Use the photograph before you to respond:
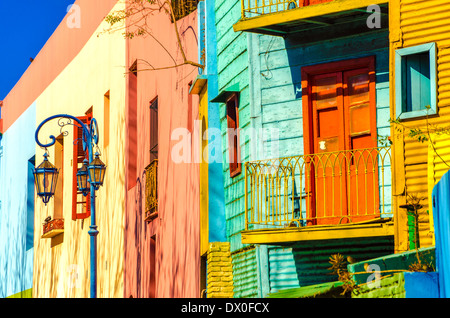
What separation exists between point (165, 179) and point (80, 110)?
7860mm

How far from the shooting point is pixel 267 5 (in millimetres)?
14570

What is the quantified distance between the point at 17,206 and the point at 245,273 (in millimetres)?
19477

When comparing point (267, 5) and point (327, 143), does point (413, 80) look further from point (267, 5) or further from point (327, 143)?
point (267, 5)

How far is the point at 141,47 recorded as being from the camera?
71.0 ft

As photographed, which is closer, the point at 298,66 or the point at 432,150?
the point at 432,150

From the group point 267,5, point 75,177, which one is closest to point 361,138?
point 267,5

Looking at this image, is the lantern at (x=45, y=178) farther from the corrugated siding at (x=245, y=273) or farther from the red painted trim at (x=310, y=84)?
the red painted trim at (x=310, y=84)

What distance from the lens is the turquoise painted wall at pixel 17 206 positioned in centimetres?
3212

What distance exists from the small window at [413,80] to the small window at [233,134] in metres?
3.58

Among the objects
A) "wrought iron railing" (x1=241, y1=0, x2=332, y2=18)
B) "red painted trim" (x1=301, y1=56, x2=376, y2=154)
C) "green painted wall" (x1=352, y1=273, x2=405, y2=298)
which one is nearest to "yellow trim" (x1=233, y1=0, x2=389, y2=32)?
"wrought iron railing" (x1=241, y1=0, x2=332, y2=18)

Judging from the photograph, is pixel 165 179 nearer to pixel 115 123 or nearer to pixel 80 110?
pixel 115 123

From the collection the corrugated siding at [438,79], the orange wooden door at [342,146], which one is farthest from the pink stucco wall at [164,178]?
the corrugated siding at [438,79]

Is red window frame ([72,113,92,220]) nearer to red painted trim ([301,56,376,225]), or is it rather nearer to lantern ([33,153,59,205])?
lantern ([33,153,59,205])
